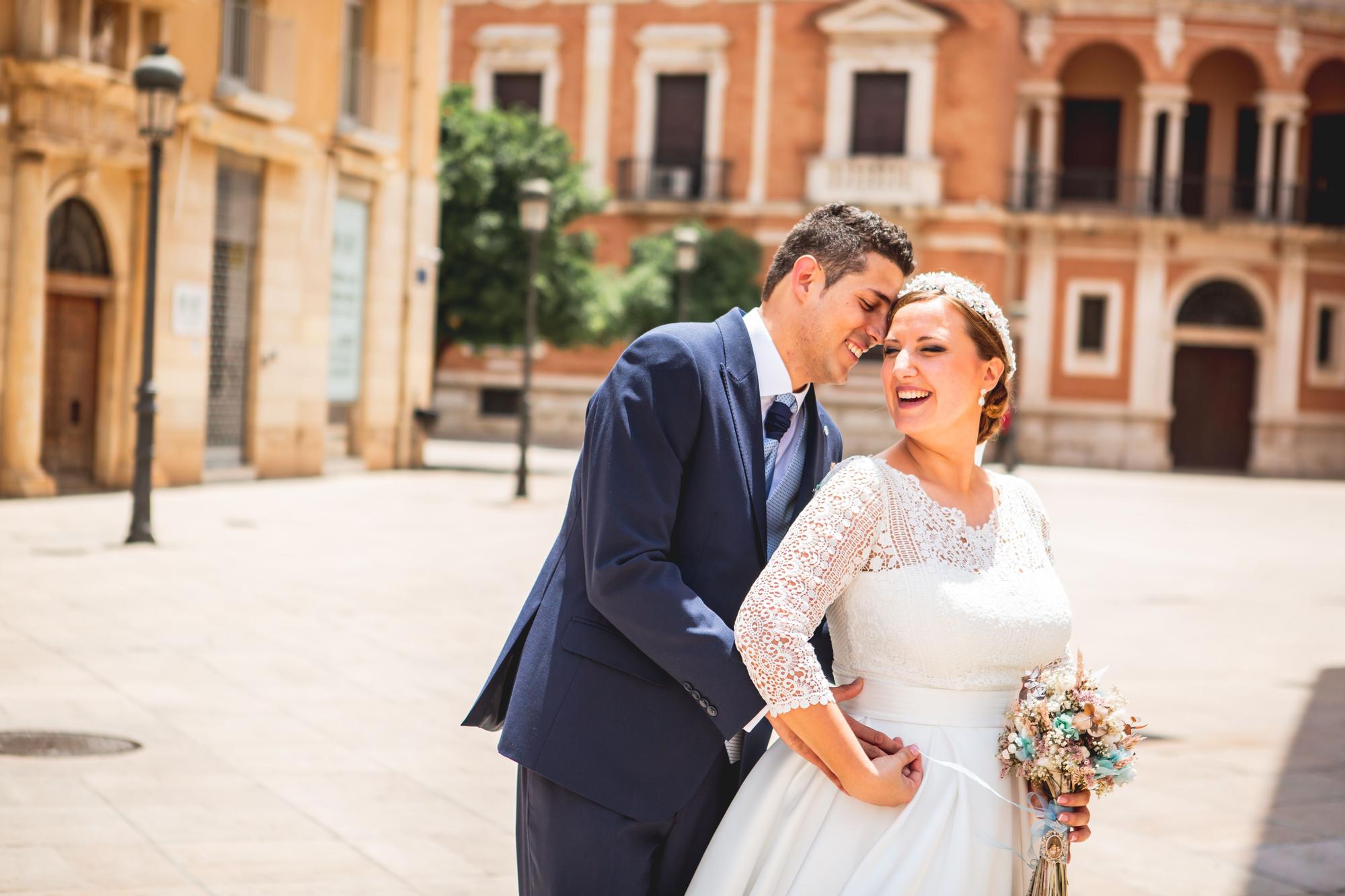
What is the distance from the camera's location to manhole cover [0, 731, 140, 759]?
20.4ft

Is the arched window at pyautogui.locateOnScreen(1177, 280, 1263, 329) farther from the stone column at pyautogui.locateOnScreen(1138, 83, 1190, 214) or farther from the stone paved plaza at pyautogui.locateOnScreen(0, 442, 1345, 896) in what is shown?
the stone paved plaza at pyautogui.locateOnScreen(0, 442, 1345, 896)

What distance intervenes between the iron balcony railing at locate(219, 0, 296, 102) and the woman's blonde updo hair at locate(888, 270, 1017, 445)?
17.9 m

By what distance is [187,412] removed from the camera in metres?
19.4

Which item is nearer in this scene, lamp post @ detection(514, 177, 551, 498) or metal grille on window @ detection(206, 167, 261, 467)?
lamp post @ detection(514, 177, 551, 498)

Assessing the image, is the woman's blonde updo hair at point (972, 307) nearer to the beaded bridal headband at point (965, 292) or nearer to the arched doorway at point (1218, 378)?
the beaded bridal headband at point (965, 292)

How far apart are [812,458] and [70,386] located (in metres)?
16.5

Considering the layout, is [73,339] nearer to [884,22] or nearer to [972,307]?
[972,307]

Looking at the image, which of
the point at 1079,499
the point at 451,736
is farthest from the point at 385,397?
the point at 451,736

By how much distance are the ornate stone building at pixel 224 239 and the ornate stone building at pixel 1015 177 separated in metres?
11.9

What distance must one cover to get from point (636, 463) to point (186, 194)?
Answer: 1762cm

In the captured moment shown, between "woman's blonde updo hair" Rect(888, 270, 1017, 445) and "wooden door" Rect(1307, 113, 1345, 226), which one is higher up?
"wooden door" Rect(1307, 113, 1345, 226)

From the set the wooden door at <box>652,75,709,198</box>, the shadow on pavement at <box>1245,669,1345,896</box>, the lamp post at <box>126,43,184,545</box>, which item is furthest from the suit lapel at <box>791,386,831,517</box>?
the wooden door at <box>652,75,709,198</box>

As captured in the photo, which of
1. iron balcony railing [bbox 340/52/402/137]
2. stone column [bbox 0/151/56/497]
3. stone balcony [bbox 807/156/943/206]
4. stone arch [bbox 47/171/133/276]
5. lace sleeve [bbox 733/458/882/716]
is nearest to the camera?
lace sleeve [bbox 733/458/882/716]

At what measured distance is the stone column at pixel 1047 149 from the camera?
38031 millimetres
